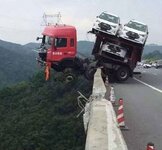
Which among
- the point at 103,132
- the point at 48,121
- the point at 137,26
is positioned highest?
the point at 103,132

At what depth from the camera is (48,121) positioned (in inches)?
2014

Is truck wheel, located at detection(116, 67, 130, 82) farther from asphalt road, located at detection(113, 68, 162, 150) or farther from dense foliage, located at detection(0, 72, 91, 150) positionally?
asphalt road, located at detection(113, 68, 162, 150)

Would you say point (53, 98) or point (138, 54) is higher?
point (138, 54)

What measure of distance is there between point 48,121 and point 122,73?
2328cm

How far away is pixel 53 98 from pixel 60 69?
39475 mm

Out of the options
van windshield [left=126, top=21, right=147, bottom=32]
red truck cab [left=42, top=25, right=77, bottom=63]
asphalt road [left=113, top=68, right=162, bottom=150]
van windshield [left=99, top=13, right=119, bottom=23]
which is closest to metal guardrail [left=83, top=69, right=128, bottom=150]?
asphalt road [left=113, top=68, right=162, bottom=150]

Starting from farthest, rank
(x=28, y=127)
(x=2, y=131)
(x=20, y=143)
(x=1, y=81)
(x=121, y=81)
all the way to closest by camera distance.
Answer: (x=1, y=81)
(x=2, y=131)
(x=28, y=127)
(x=20, y=143)
(x=121, y=81)

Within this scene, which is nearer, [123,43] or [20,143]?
[123,43]

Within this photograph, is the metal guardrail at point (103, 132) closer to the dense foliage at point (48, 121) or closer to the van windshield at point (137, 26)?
the dense foliage at point (48, 121)

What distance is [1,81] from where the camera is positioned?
6649 inches

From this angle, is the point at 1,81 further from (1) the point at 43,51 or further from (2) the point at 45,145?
(1) the point at 43,51

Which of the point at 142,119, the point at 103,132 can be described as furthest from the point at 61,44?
the point at 103,132

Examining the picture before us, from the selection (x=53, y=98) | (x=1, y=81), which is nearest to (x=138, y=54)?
(x=53, y=98)

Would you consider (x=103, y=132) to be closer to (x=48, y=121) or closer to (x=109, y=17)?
(x=109, y=17)
